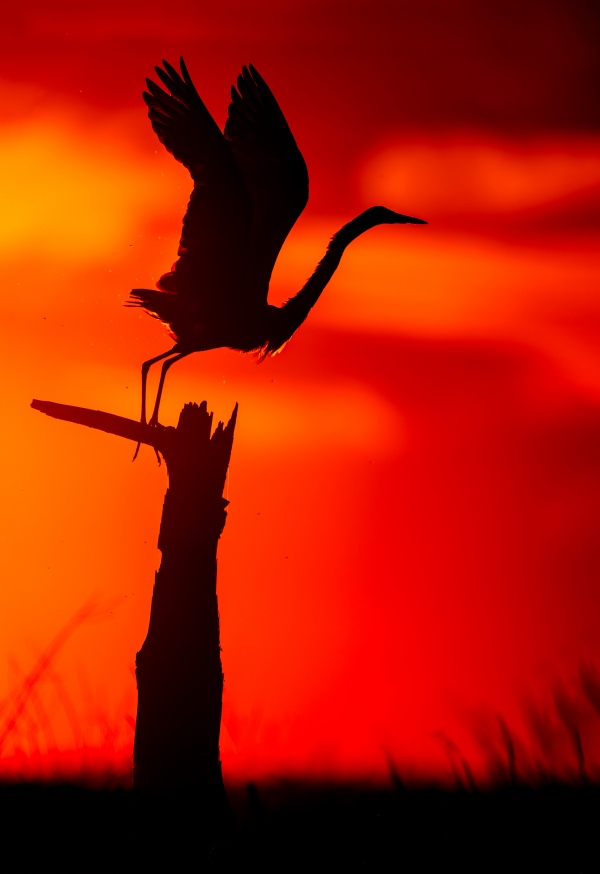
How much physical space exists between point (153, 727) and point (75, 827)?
0.64m

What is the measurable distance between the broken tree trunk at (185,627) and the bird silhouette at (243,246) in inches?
24.4

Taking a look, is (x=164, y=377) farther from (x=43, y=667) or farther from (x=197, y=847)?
(x=197, y=847)

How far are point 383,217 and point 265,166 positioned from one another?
0.89 meters

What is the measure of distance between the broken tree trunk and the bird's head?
1876mm

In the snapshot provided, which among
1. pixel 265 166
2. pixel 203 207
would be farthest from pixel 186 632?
pixel 265 166

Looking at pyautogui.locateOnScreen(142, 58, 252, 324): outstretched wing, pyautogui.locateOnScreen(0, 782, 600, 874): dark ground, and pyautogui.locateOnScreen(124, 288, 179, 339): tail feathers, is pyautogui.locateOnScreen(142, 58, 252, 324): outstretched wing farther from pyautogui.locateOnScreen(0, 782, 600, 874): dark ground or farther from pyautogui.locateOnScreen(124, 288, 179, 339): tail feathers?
pyautogui.locateOnScreen(0, 782, 600, 874): dark ground

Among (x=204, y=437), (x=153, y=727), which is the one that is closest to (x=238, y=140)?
(x=204, y=437)

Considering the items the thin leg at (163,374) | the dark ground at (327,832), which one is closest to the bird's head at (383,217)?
the thin leg at (163,374)

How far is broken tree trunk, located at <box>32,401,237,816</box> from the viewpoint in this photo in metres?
5.80

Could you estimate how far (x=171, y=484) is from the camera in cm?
614

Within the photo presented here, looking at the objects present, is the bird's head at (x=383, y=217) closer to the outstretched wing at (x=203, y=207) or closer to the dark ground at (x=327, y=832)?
the outstretched wing at (x=203, y=207)

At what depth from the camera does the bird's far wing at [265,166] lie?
696 cm

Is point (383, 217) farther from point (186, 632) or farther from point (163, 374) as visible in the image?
point (186, 632)

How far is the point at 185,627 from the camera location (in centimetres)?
596
